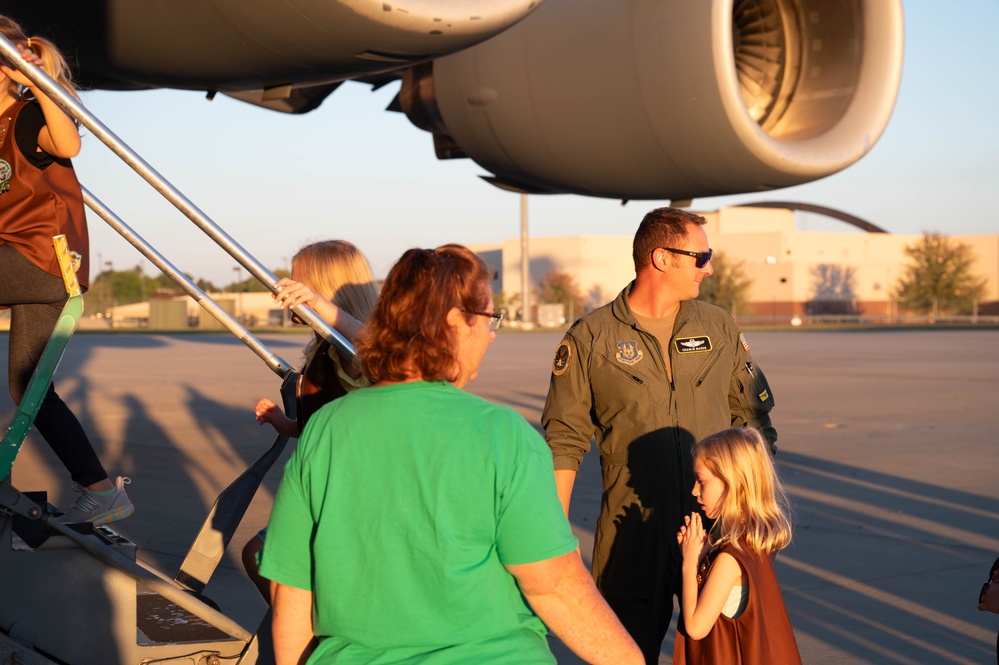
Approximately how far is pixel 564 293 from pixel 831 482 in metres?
61.6

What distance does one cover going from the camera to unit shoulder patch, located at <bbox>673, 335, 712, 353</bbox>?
10.9 feet

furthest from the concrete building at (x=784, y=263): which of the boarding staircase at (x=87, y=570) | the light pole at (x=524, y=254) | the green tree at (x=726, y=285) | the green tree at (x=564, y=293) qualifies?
the boarding staircase at (x=87, y=570)

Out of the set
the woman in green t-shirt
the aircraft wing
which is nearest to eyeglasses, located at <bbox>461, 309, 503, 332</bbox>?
the woman in green t-shirt

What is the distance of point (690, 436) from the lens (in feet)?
10.8

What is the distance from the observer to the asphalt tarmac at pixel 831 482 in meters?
4.23

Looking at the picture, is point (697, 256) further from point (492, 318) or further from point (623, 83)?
point (623, 83)

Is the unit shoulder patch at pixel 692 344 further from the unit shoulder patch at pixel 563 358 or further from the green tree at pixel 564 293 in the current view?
the green tree at pixel 564 293

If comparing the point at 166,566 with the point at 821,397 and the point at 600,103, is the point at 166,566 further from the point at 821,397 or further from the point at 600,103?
the point at 821,397

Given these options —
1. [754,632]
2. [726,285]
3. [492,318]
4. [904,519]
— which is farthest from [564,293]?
[492,318]

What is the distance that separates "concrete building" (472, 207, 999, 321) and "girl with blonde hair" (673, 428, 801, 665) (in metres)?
65.2

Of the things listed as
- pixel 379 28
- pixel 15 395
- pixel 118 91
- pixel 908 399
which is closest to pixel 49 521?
pixel 15 395

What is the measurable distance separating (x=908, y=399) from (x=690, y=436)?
409 inches

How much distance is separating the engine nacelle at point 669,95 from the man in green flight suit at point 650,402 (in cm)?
200

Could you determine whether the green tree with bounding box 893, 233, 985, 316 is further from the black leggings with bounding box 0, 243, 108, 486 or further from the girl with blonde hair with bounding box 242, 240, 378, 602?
the black leggings with bounding box 0, 243, 108, 486
